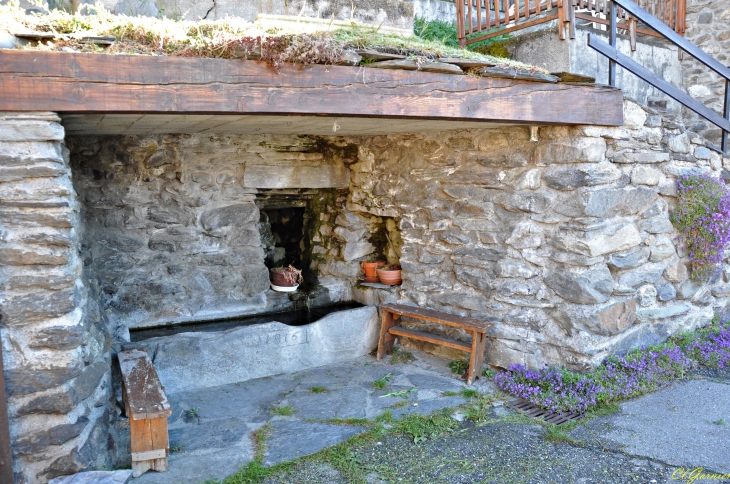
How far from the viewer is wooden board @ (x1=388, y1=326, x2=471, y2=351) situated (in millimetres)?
4512

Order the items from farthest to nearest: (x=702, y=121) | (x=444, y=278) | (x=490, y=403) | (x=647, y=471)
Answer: (x=702, y=121), (x=444, y=278), (x=490, y=403), (x=647, y=471)

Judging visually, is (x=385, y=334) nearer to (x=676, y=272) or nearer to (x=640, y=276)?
(x=640, y=276)

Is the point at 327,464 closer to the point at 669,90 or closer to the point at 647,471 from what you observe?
the point at 647,471

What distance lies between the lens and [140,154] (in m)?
4.71

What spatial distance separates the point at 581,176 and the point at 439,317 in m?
1.49

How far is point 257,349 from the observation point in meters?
4.53

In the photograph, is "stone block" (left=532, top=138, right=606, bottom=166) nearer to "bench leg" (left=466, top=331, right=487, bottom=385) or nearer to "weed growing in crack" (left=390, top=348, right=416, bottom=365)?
"bench leg" (left=466, top=331, right=487, bottom=385)

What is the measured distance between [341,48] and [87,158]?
2444 millimetres

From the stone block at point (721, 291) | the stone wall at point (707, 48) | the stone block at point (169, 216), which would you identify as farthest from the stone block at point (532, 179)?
the stone wall at point (707, 48)

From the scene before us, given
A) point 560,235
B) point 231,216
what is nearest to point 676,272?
point 560,235

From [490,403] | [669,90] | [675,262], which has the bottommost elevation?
[490,403]

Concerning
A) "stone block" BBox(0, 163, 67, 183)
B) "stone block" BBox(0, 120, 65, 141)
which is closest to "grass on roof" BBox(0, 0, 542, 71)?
"stone block" BBox(0, 120, 65, 141)

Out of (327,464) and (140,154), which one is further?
(140,154)

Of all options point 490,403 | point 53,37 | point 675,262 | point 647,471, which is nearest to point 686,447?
point 647,471
